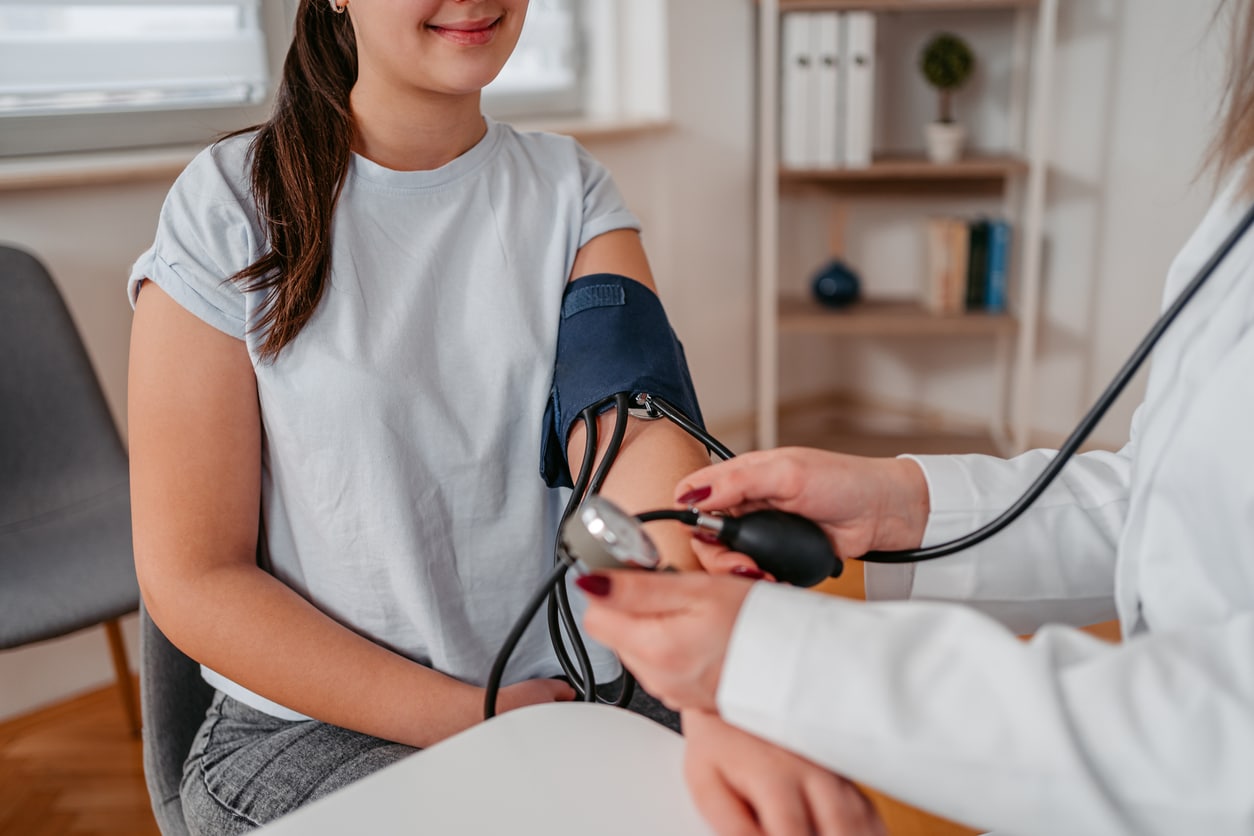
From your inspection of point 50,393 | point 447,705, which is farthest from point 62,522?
point 447,705

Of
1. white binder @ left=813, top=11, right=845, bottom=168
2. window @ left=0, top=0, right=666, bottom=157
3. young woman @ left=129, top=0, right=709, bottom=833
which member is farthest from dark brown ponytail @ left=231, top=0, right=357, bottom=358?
white binder @ left=813, top=11, right=845, bottom=168

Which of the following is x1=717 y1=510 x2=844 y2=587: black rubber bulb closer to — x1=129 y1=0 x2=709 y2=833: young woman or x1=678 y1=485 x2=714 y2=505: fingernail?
x1=678 y1=485 x2=714 y2=505: fingernail

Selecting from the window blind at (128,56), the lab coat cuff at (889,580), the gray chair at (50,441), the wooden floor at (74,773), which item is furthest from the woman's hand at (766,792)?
the window blind at (128,56)

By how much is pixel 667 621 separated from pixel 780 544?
146 mm

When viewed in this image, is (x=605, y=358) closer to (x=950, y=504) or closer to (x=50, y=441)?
(x=950, y=504)

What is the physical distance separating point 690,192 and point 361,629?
2.37 m

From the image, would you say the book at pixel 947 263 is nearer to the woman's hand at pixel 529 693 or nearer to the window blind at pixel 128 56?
the window blind at pixel 128 56

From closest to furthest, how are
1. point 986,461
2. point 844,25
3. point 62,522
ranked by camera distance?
1. point 986,461
2. point 62,522
3. point 844,25

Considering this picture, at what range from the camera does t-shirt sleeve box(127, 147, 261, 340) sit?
3.07 ft

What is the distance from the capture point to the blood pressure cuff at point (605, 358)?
3.21ft

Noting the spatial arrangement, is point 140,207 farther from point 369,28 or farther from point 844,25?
point 844,25

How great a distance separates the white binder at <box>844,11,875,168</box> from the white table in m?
2.66

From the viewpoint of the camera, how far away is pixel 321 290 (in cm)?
98

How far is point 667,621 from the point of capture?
0.57 metres
